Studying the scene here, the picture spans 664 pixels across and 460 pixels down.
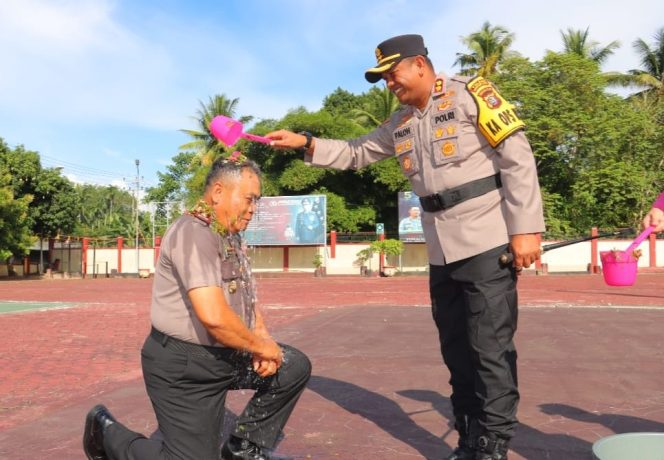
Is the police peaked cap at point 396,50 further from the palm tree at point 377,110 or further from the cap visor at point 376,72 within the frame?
the palm tree at point 377,110

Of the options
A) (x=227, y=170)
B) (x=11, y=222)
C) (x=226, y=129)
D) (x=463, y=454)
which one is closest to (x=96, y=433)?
(x=227, y=170)

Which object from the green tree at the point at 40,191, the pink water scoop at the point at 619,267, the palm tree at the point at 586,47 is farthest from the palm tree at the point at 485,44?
the pink water scoop at the point at 619,267

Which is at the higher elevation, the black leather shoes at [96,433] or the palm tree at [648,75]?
the palm tree at [648,75]

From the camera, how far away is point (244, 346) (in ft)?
7.59

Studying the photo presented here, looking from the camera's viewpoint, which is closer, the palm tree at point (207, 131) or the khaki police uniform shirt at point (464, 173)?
the khaki police uniform shirt at point (464, 173)

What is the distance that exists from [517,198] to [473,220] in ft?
0.73

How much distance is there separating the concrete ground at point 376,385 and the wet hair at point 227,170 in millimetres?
1553

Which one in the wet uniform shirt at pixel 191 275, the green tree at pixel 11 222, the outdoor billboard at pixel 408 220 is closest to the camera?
the wet uniform shirt at pixel 191 275

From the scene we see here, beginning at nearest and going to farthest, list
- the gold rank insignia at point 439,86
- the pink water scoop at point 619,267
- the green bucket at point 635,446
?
the green bucket at point 635,446 < the gold rank insignia at point 439,86 < the pink water scoop at point 619,267

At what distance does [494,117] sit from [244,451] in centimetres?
188

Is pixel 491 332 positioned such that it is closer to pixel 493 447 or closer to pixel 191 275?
pixel 493 447

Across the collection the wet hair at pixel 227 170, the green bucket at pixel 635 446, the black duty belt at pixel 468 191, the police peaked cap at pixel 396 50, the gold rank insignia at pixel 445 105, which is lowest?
the green bucket at pixel 635 446

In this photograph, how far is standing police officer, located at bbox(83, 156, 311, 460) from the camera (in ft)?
7.37

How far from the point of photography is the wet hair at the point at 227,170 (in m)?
2.39
